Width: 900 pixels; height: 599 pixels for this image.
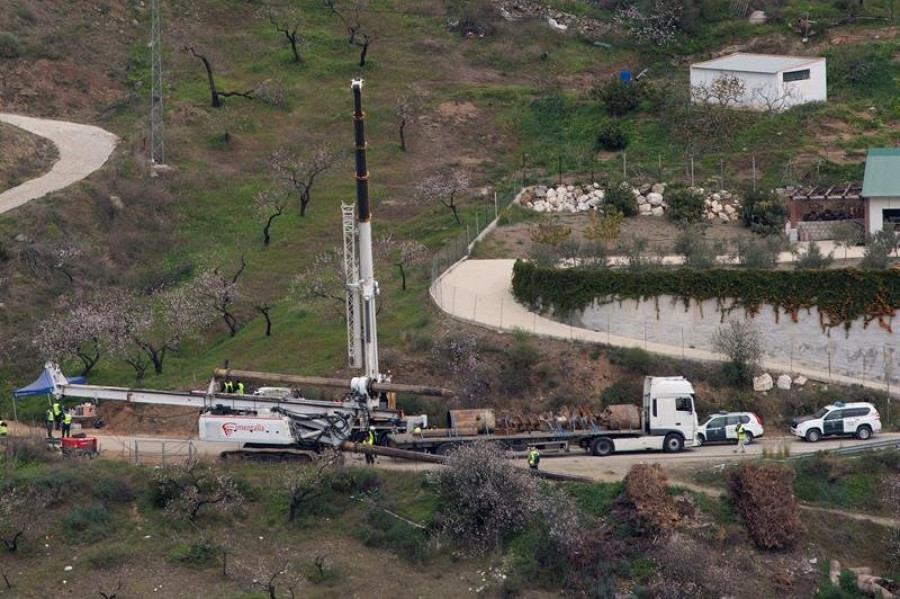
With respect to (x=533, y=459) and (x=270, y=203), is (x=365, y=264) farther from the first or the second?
(x=270, y=203)

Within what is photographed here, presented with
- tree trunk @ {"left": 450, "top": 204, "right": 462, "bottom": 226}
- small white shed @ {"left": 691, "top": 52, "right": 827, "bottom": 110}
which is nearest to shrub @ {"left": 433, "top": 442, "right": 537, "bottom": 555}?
tree trunk @ {"left": 450, "top": 204, "right": 462, "bottom": 226}

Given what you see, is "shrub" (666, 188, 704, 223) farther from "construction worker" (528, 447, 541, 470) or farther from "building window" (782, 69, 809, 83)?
"construction worker" (528, 447, 541, 470)

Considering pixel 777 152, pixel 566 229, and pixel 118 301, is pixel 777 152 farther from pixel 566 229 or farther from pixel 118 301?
pixel 118 301

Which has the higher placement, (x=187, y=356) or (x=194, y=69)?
(x=194, y=69)

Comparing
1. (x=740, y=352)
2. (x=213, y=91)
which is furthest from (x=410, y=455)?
(x=213, y=91)

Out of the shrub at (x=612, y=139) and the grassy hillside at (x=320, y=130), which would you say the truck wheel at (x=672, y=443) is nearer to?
the grassy hillside at (x=320, y=130)

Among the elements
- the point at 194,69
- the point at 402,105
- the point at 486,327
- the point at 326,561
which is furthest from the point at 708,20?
the point at 326,561

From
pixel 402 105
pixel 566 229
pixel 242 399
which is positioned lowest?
pixel 242 399
